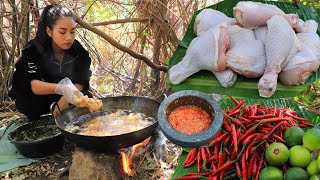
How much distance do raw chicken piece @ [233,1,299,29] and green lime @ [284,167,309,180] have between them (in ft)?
5.57

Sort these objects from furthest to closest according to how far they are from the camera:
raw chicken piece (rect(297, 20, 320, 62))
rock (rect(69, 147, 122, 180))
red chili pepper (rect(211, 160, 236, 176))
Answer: rock (rect(69, 147, 122, 180)) → raw chicken piece (rect(297, 20, 320, 62)) → red chili pepper (rect(211, 160, 236, 176))

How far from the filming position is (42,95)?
15.5ft

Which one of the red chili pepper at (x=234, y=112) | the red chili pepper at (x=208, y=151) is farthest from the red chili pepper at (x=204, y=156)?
the red chili pepper at (x=234, y=112)

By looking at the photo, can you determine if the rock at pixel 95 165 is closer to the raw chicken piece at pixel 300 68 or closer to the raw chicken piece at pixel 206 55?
the raw chicken piece at pixel 206 55

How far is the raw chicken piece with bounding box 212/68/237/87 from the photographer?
356 centimetres

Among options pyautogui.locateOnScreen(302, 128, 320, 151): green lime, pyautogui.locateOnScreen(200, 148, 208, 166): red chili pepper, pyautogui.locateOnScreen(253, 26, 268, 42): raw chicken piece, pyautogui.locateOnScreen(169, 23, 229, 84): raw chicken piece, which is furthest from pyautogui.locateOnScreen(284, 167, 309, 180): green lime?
pyautogui.locateOnScreen(253, 26, 268, 42): raw chicken piece

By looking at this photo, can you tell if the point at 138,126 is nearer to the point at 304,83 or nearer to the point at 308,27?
the point at 304,83

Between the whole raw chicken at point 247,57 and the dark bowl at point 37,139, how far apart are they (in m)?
2.33

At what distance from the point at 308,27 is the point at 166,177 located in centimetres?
234

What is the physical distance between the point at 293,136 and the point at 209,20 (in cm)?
174

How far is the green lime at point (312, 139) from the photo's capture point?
2.57 metres

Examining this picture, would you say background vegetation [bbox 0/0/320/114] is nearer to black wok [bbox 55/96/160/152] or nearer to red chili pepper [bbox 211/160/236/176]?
black wok [bbox 55/96/160/152]

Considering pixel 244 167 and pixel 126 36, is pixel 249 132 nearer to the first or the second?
pixel 244 167

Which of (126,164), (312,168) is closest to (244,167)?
(312,168)
